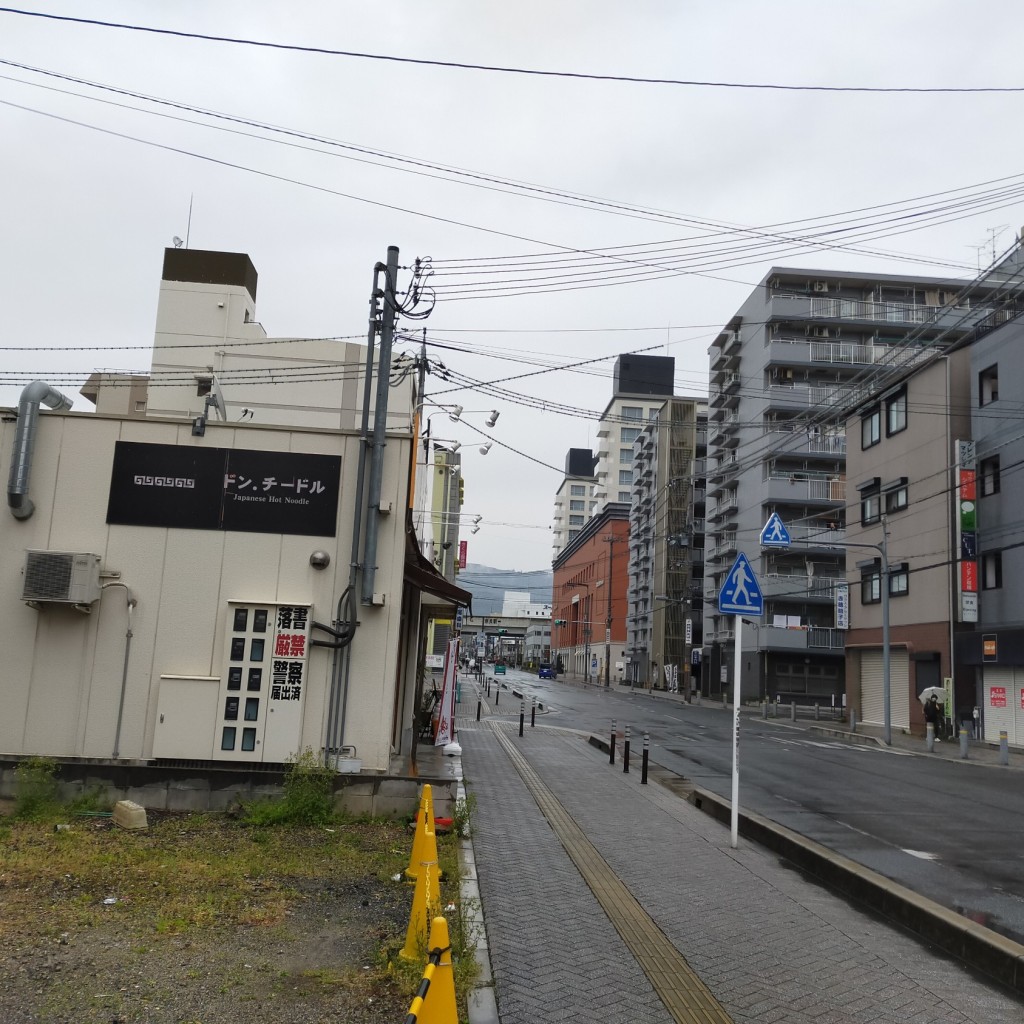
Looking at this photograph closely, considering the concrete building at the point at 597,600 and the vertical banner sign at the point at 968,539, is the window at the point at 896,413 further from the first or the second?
the concrete building at the point at 597,600

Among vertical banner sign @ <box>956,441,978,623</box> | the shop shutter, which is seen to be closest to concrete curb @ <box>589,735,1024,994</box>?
vertical banner sign @ <box>956,441,978,623</box>

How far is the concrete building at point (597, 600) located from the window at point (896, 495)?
6137 centimetres

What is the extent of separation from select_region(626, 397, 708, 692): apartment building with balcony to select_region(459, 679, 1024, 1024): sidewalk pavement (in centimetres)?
6595

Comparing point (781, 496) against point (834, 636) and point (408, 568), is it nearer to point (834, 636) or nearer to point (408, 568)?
point (834, 636)

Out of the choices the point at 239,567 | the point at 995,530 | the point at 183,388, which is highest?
the point at 183,388

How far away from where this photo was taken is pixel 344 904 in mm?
7125

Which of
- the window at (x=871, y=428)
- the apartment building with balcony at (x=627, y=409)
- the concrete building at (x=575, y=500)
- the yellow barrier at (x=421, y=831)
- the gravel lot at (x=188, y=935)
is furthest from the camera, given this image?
the concrete building at (x=575, y=500)

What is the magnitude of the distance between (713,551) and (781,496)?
42.6ft

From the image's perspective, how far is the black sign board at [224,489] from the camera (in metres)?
11.4

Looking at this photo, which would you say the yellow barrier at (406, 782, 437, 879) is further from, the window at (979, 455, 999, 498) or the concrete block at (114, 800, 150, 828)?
the window at (979, 455, 999, 498)

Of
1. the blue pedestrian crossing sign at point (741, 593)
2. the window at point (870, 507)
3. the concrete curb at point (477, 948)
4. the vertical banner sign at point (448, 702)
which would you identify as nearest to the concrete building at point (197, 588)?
the concrete curb at point (477, 948)

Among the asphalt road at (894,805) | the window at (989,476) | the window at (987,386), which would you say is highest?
the window at (987,386)

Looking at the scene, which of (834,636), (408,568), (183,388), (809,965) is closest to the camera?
(809,965)

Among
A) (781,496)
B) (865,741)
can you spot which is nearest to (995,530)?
(865,741)
